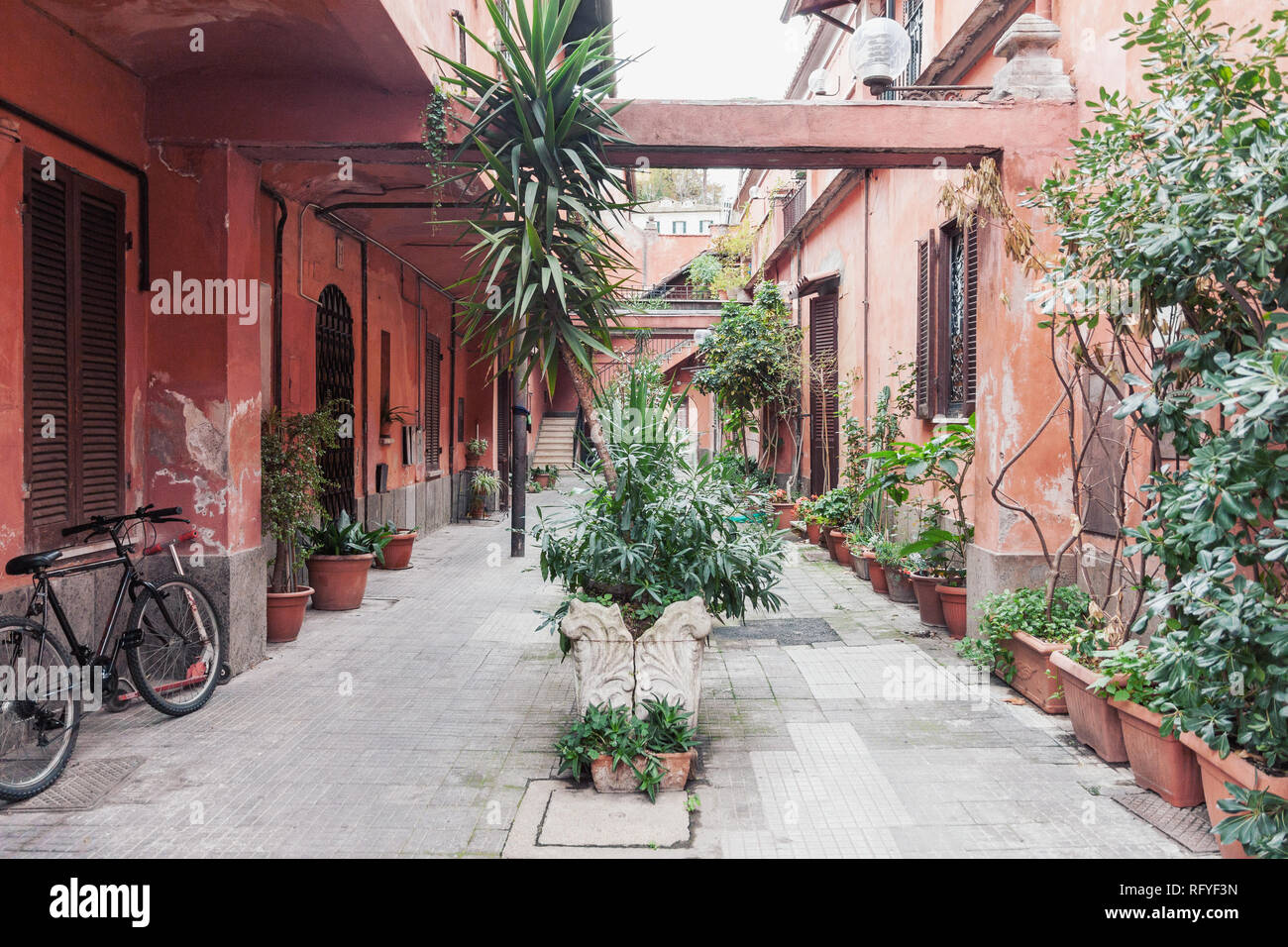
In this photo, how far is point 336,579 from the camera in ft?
24.9

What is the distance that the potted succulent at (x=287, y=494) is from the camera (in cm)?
638

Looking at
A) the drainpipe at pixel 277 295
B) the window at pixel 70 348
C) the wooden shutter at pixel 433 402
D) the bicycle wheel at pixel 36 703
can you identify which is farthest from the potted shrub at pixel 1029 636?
the wooden shutter at pixel 433 402

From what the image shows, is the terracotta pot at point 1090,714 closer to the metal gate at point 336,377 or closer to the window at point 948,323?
the window at point 948,323

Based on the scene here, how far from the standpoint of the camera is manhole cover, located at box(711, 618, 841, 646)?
22.4ft

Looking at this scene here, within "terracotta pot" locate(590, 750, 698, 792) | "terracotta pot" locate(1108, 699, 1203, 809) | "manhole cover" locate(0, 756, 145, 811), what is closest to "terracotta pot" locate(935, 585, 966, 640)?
"terracotta pot" locate(1108, 699, 1203, 809)

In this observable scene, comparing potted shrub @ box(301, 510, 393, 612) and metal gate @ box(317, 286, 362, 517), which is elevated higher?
metal gate @ box(317, 286, 362, 517)

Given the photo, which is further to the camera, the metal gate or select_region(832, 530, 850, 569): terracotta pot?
select_region(832, 530, 850, 569): terracotta pot

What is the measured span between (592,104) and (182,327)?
2893 millimetres

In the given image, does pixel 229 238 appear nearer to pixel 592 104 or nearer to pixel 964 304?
pixel 592 104

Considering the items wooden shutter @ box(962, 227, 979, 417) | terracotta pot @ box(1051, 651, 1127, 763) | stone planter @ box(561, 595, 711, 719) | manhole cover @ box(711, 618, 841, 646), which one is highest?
wooden shutter @ box(962, 227, 979, 417)

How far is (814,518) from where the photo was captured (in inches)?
444

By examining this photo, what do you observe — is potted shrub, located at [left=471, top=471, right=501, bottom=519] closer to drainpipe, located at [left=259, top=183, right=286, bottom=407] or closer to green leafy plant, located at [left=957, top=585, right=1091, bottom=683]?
drainpipe, located at [left=259, top=183, right=286, bottom=407]

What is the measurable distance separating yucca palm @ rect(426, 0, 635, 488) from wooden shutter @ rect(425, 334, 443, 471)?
8.14 metres

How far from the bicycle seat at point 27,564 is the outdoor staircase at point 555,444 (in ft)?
60.1
